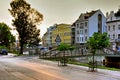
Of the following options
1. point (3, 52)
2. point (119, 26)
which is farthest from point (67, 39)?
point (3, 52)

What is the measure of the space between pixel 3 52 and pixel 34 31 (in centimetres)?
886

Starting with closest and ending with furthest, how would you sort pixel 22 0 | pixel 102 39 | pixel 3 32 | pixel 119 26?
pixel 102 39 < pixel 22 0 < pixel 119 26 < pixel 3 32

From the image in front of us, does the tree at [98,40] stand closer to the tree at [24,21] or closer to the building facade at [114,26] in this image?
the tree at [24,21]

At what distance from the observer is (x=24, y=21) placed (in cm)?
7769

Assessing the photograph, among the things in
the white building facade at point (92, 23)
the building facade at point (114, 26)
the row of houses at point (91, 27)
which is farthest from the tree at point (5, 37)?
the building facade at point (114, 26)

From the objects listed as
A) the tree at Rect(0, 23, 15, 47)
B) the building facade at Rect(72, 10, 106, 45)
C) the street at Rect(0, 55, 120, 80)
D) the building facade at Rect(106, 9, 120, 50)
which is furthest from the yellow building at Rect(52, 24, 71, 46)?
the street at Rect(0, 55, 120, 80)

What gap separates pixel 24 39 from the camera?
78562mm

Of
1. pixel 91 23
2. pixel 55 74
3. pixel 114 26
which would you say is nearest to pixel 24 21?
pixel 114 26

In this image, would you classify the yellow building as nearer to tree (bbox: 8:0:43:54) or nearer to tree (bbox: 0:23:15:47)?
tree (bbox: 0:23:15:47)

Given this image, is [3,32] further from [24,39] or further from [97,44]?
[97,44]

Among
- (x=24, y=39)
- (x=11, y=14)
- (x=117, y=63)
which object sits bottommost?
(x=117, y=63)

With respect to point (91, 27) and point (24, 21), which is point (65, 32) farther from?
point (24, 21)

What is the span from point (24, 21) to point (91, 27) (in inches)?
1840

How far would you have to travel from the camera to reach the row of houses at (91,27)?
10219 centimetres
